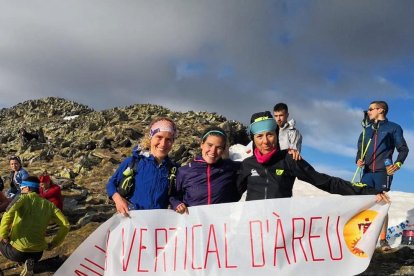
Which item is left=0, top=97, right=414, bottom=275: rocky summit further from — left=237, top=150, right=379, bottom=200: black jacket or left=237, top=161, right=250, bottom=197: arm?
left=237, top=161, right=250, bottom=197: arm

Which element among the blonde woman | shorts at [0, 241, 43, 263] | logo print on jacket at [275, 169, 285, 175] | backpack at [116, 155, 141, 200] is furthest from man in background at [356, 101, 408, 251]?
shorts at [0, 241, 43, 263]

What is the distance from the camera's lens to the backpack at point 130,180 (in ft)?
18.2

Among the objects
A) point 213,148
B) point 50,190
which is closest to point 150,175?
point 213,148

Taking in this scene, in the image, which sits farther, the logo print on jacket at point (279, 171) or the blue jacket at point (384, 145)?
the blue jacket at point (384, 145)

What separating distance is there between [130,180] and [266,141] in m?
1.90

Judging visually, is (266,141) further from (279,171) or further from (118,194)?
(118,194)

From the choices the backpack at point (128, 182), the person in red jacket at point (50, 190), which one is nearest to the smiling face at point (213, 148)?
the backpack at point (128, 182)

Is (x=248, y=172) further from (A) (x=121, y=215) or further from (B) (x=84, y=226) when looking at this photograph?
(B) (x=84, y=226)

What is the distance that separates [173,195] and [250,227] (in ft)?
3.81

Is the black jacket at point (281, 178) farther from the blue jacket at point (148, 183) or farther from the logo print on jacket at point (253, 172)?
the blue jacket at point (148, 183)

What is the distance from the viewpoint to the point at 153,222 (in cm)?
560

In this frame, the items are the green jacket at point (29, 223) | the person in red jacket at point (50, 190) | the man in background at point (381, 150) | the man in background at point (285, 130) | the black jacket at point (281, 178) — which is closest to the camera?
the black jacket at point (281, 178)

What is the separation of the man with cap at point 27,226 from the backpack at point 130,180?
248 centimetres

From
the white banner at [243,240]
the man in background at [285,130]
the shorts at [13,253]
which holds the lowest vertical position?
the shorts at [13,253]
